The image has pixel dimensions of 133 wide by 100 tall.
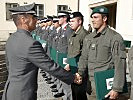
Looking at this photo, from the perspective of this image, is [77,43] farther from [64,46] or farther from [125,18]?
[125,18]

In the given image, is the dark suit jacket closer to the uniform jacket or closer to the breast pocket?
the breast pocket

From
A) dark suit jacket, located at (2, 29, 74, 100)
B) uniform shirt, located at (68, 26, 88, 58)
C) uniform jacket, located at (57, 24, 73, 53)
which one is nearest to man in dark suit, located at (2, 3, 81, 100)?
dark suit jacket, located at (2, 29, 74, 100)

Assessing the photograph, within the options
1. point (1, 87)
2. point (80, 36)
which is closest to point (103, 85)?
point (80, 36)

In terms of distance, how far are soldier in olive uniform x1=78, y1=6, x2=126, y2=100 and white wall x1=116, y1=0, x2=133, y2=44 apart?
10131mm

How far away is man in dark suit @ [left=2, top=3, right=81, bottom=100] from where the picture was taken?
8.58ft

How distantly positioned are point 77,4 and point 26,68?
21.9 m

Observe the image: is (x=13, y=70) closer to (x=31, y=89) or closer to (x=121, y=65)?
(x=31, y=89)

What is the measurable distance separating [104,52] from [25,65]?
45.7 inches

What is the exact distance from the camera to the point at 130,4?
1350 cm

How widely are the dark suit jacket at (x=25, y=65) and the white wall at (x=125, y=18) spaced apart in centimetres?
1112

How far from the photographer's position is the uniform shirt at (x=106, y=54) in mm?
3133

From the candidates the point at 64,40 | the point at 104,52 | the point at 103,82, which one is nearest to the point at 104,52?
the point at 104,52

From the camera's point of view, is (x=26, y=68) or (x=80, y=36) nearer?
(x=26, y=68)

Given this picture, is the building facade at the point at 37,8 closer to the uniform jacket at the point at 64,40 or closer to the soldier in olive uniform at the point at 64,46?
the soldier in olive uniform at the point at 64,46
